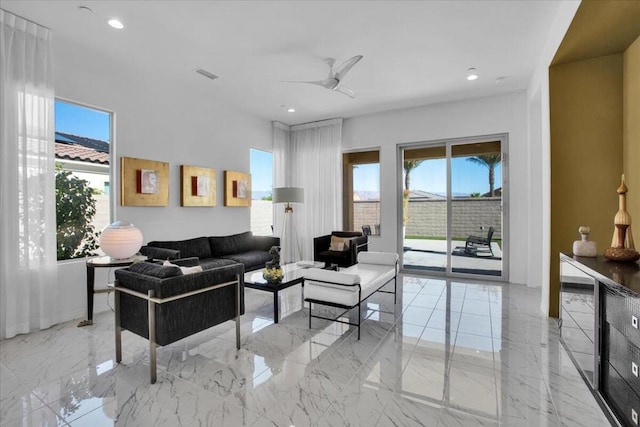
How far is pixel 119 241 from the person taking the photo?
3223 millimetres

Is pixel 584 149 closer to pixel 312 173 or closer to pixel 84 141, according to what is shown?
pixel 312 173

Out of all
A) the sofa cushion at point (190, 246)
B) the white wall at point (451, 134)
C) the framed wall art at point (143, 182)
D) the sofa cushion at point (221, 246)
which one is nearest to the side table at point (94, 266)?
the sofa cushion at point (190, 246)

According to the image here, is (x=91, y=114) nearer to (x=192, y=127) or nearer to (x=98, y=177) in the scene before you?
(x=98, y=177)

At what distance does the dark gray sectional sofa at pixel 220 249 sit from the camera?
13.6 ft

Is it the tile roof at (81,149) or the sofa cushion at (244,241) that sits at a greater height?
the tile roof at (81,149)

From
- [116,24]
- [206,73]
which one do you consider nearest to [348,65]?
[206,73]

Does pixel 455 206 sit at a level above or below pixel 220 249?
above

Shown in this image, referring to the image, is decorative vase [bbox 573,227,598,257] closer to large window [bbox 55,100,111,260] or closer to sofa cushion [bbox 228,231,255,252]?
sofa cushion [bbox 228,231,255,252]

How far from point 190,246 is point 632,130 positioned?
5.36 m

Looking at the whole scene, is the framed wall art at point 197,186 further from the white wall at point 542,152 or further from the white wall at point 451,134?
the white wall at point 542,152

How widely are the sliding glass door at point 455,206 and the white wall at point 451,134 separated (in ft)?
0.53

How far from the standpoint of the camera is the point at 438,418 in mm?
1933

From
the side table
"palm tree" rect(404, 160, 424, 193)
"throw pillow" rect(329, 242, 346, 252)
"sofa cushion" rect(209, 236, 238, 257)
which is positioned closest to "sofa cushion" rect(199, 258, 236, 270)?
"sofa cushion" rect(209, 236, 238, 257)

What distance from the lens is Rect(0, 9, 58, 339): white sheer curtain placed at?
122 inches
